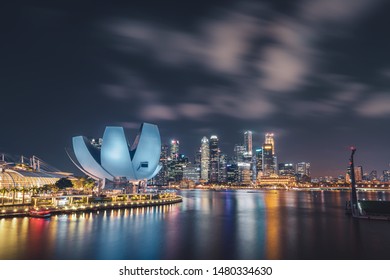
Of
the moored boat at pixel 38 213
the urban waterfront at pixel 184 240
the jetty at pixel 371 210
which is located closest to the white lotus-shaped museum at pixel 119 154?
the moored boat at pixel 38 213

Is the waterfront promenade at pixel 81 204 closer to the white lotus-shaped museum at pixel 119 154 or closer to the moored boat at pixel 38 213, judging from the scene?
the moored boat at pixel 38 213

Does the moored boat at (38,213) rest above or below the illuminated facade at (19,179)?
below

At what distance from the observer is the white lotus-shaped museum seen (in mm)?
33719

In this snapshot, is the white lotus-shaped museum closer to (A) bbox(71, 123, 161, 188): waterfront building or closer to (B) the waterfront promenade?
(A) bbox(71, 123, 161, 188): waterfront building

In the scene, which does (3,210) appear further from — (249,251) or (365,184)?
(365,184)

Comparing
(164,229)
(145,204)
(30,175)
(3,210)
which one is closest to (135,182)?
(145,204)

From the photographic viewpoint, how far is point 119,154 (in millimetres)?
34031

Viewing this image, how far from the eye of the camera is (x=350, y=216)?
25.3m

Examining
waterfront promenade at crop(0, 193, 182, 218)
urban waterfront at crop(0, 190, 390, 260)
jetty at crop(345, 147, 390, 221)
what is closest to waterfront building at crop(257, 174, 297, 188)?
waterfront promenade at crop(0, 193, 182, 218)

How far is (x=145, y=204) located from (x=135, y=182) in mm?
6547

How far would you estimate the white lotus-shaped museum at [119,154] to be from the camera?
33719 millimetres

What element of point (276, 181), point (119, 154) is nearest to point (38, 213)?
point (119, 154)

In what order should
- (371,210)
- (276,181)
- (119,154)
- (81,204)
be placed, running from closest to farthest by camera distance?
(371,210)
(81,204)
(119,154)
(276,181)

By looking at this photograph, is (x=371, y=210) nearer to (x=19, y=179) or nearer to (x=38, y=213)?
(x=38, y=213)
